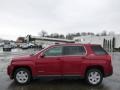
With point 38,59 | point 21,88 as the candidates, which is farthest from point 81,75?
point 21,88

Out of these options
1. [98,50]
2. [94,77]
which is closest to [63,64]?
[94,77]

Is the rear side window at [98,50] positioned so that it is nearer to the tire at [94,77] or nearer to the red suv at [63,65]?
the red suv at [63,65]

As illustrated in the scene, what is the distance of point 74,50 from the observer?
9227mm

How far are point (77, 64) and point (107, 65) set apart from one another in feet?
3.98

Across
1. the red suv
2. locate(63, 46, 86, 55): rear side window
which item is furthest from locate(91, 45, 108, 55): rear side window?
locate(63, 46, 86, 55): rear side window

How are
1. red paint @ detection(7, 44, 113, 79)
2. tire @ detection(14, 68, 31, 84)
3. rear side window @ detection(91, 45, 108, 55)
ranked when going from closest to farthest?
red paint @ detection(7, 44, 113, 79)
tire @ detection(14, 68, 31, 84)
rear side window @ detection(91, 45, 108, 55)

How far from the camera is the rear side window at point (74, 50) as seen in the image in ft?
30.1

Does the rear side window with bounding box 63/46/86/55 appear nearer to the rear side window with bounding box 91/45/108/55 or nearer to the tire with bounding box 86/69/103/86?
the rear side window with bounding box 91/45/108/55

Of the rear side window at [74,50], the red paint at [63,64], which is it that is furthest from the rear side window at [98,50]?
the rear side window at [74,50]

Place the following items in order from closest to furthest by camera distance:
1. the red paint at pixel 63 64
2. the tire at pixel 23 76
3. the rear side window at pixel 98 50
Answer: the red paint at pixel 63 64
the tire at pixel 23 76
the rear side window at pixel 98 50

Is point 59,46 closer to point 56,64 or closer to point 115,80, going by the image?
point 56,64

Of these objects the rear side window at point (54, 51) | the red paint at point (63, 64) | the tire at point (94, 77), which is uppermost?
the rear side window at point (54, 51)

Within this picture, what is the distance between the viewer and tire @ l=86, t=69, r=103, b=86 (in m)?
8.99

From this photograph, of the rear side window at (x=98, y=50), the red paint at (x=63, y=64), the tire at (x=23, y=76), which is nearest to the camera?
the red paint at (x=63, y=64)
